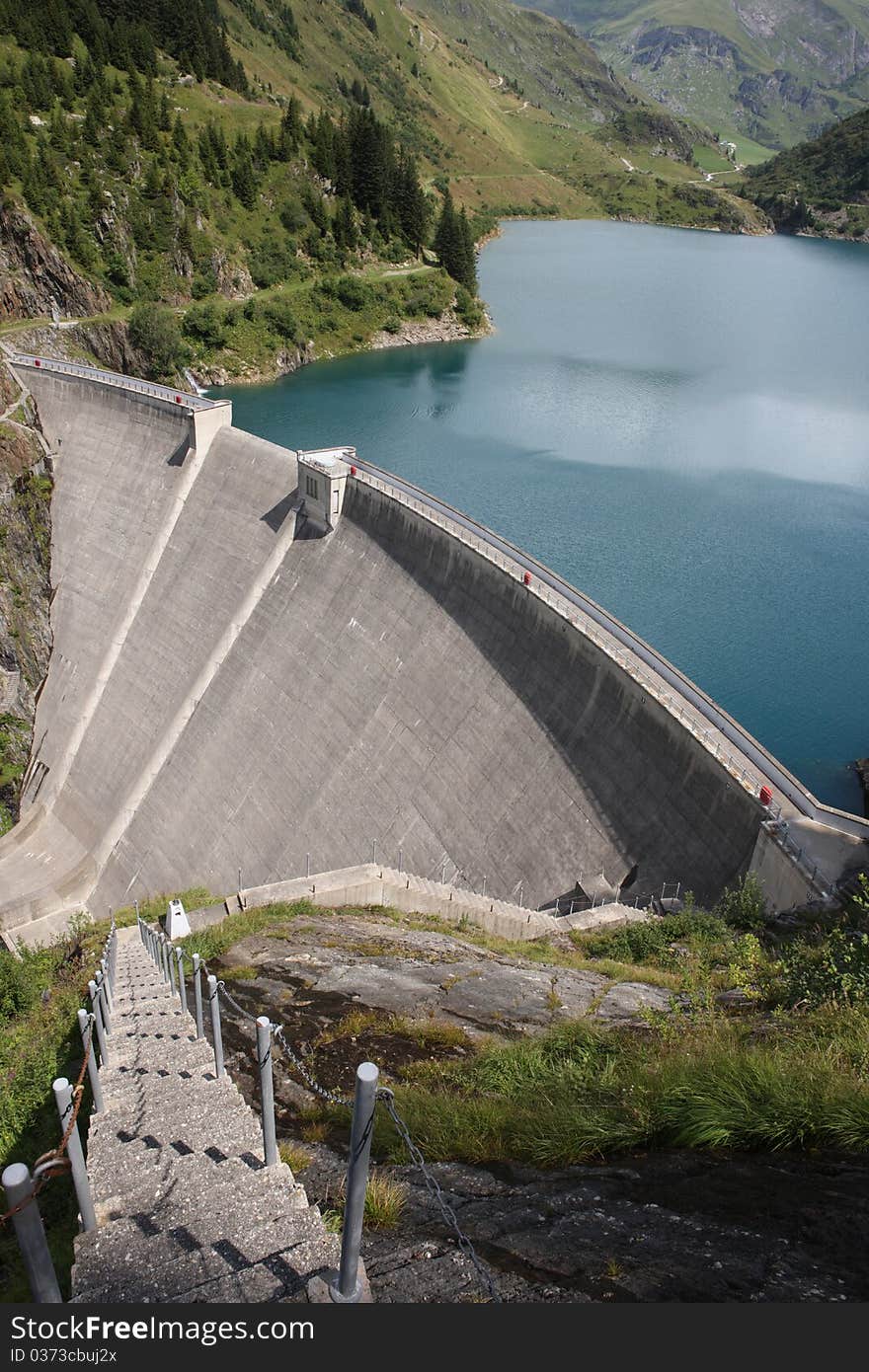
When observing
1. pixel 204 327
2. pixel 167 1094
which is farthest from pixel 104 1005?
pixel 204 327

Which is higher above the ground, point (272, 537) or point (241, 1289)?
point (241, 1289)

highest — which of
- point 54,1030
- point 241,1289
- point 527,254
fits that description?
point 527,254

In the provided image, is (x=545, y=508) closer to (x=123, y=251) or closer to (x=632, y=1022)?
(x=632, y=1022)

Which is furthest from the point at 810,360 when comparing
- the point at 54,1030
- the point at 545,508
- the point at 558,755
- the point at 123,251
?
the point at 54,1030

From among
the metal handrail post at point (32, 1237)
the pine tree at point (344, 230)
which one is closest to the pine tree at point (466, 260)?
the pine tree at point (344, 230)

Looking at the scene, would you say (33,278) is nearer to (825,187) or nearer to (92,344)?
(92,344)

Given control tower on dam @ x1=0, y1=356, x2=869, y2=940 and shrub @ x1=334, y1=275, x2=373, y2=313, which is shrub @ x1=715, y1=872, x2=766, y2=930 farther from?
shrub @ x1=334, y1=275, x2=373, y2=313

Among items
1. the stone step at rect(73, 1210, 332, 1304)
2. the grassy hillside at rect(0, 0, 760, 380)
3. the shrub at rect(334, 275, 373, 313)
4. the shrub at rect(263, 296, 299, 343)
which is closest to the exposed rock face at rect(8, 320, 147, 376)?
the grassy hillside at rect(0, 0, 760, 380)
